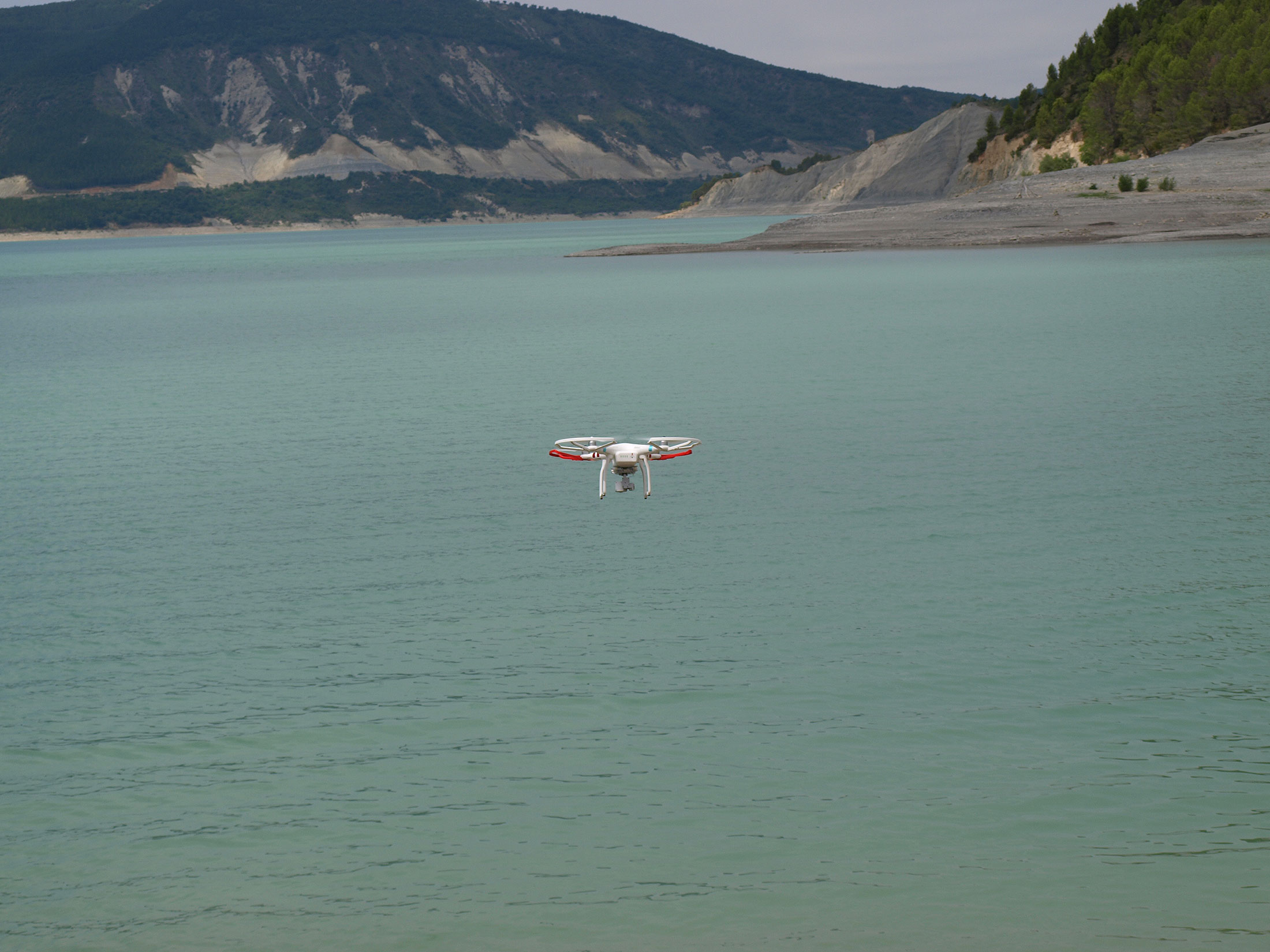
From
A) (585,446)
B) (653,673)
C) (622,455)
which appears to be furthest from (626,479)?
(653,673)

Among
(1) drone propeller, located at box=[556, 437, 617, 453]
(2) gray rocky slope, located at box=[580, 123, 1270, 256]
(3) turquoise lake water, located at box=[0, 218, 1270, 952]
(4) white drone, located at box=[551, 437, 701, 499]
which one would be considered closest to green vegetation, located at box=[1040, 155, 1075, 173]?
(2) gray rocky slope, located at box=[580, 123, 1270, 256]

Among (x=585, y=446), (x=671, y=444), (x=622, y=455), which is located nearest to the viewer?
(x=622, y=455)

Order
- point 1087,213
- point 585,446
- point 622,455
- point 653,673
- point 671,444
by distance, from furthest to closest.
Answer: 1. point 1087,213
2. point 671,444
3. point 585,446
4. point 622,455
5. point 653,673

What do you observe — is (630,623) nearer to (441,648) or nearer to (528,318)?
(441,648)

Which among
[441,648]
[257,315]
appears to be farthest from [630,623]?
[257,315]

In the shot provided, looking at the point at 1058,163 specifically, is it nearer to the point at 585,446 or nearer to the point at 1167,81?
the point at 1167,81

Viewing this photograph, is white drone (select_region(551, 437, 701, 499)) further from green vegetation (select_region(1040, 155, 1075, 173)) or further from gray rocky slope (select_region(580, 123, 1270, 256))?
green vegetation (select_region(1040, 155, 1075, 173))
